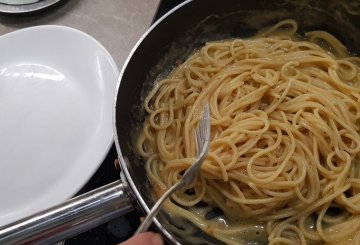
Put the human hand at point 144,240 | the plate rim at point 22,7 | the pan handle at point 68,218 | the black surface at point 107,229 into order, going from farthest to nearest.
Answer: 1. the plate rim at point 22,7
2. the black surface at point 107,229
3. the pan handle at point 68,218
4. the human hand at point 144,240

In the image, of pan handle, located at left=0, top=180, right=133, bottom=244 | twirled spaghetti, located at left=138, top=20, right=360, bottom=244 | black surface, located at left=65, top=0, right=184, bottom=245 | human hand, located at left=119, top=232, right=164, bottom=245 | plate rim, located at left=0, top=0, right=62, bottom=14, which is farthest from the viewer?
plate rim, located at left=0, top=0, right=62, bottom=14

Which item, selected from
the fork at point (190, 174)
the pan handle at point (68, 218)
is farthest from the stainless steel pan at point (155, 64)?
the fork at point (190, 174)

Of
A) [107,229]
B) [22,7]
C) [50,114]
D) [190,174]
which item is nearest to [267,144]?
[190,174]

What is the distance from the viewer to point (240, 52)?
1.44 m

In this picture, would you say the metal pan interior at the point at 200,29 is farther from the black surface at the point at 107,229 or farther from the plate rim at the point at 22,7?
the plate rim at the point at 22,7

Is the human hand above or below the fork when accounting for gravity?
below

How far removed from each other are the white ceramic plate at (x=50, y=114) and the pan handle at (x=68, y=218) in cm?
36

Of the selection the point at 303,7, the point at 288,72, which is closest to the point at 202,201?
the point at 288,72

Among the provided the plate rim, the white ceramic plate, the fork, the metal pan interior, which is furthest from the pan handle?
the plate rim

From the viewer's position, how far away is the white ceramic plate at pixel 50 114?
1363 mm

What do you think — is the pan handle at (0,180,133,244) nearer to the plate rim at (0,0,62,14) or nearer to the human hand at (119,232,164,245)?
the human hand at (119,232,164,245)

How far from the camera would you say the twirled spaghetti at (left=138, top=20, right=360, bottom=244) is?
3.97 feet

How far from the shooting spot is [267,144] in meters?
1.28

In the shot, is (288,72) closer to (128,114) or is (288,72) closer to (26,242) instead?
(128,114)
